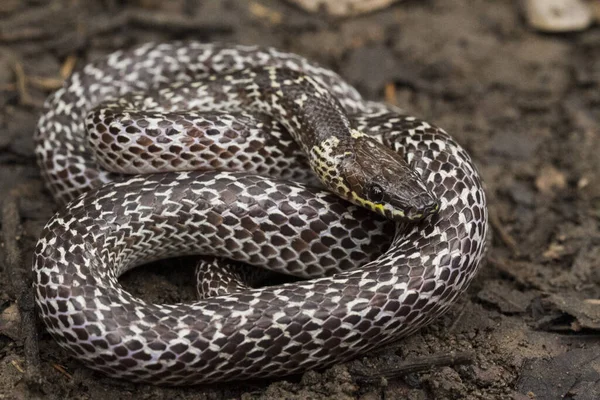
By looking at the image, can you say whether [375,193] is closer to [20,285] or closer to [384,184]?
[384,184]

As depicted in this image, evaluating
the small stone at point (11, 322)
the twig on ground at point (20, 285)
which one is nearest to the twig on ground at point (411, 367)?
the twig on ground at point (20, 285)

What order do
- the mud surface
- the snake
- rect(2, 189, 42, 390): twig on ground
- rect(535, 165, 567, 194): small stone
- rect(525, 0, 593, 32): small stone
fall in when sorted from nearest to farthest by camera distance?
the snake, rect(2, 189, 42, 390): twig on ground, the mud surface, rect(535, 165, 567, 194): small stone, rect(525, 0, 593, 32): small stone

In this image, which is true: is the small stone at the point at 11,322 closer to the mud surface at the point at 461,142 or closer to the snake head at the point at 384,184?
the mud surface at the point at 461,142

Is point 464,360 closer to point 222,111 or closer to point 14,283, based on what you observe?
point 222,111

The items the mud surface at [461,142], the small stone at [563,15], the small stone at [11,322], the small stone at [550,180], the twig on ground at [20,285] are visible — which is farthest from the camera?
the small stone at [563,15]

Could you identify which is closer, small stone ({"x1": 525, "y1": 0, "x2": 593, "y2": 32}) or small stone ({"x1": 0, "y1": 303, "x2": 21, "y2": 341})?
small stone ({"x1": 0, "y1": 303, "x2": 21, "y2": 341})

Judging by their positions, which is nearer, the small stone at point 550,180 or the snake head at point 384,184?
the snake head at point 384,184

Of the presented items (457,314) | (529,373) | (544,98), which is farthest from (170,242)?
(544,98)

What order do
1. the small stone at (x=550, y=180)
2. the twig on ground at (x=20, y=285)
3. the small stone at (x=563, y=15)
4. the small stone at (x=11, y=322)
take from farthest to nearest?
the small stone at (x=563, y=15)
the small stone at (x=550, y=180)
the small stone at (x=11, y=322)
the twig on ground at (x=20, y=285)

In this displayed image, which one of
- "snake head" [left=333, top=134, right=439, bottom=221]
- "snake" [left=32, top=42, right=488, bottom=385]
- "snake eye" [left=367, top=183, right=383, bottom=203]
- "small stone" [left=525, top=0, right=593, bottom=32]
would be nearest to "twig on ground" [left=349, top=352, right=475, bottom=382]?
"snake" [left=32, top=42, right=488, bottom=385]

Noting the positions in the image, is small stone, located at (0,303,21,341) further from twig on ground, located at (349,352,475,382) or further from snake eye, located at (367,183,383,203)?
snake eye, located at (367,183,383,203)
